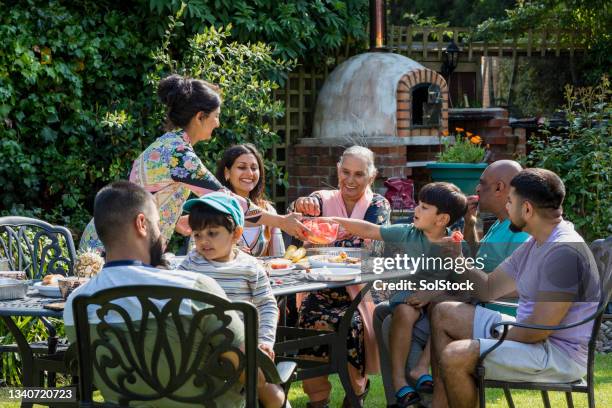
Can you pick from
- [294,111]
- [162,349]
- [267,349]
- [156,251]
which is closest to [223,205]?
[156,251]

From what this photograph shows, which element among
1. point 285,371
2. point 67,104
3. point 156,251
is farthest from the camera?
point 67,104

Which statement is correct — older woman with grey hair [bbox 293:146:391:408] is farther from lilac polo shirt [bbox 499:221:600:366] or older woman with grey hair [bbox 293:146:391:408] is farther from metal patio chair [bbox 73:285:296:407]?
metal patio chair [bbox 73:285:296:407]

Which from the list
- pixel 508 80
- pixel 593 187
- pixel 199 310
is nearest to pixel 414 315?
pixel 199 310

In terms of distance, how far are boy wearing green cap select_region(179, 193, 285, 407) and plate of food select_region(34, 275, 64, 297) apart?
23.6 inches

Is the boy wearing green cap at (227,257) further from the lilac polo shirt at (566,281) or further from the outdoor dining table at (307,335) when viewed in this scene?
the lilac polo shirt at (566,281)

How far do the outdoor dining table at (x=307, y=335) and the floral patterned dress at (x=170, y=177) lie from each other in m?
0.61

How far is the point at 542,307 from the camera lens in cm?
351

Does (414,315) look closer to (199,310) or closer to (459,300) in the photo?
(459,300)

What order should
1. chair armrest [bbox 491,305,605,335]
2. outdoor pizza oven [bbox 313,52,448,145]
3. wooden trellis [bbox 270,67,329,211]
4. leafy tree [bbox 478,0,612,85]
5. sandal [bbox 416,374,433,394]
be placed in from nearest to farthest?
chair armrest [bbox 491,305,605,335] → sandal [bbox 416,374,433,394] → outdoor pizza oven [bbox 313,52,448,145] → wooden trellis [bbox 270,67,329,211] → leafy tree [bbox 478,0,612,85]

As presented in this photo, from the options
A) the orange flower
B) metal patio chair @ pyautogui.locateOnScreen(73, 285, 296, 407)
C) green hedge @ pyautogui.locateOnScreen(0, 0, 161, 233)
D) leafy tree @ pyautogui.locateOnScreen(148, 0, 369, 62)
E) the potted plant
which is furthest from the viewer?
the potted plant

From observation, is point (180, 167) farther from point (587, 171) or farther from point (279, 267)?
point (587, 171)

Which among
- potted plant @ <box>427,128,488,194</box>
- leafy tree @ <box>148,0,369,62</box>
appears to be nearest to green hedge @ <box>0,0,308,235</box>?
leafy tree @ <box>148,0,369,62</box>

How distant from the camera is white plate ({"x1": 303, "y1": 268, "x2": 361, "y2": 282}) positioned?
3.97 metres

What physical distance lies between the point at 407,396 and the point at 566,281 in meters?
1.07
